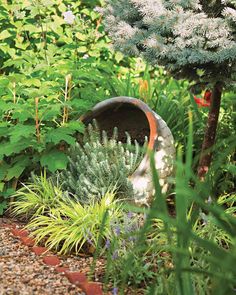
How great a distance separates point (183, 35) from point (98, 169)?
1.07 metres

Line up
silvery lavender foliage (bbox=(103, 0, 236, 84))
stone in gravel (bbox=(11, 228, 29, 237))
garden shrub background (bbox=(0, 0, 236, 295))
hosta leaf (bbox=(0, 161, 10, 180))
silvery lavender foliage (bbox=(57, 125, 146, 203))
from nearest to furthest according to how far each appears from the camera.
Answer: garden shrub background (bbox=(0, 0, 236, 295)), silvery lavender foliage (bbox=(103, 0, 236, 84)), stone in gravel (bbox=(11, 228, 29, 237)), silvery lavender foliage (bbox=(57, 125, 146, 203)), hosta leaf (bbox=(0, 161, 10, 180))

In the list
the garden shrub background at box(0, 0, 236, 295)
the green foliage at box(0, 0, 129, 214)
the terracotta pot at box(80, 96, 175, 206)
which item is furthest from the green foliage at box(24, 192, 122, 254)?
the green foliage at box(0, 0, 129, 214)

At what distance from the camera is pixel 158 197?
7.11 ft

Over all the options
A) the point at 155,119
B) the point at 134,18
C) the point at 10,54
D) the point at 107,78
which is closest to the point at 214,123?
the point at 155,119

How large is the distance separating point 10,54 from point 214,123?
2.34 metres

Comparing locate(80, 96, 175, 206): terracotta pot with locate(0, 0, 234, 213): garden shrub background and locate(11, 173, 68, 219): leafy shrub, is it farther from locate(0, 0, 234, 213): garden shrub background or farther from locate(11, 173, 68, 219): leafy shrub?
Answer: locate(11, 173, 68, 219): leafy shrub

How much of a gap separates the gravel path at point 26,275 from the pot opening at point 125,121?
135 centimetres

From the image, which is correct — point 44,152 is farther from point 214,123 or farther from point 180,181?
point 180,181

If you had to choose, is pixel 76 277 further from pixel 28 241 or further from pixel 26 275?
pixel 28 241

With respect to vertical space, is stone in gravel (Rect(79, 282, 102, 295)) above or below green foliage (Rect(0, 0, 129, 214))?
below

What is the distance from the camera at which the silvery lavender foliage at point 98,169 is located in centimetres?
440

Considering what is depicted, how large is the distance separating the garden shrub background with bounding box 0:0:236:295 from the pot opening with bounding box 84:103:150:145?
0.56 feet

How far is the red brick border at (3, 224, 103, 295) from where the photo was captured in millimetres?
3404

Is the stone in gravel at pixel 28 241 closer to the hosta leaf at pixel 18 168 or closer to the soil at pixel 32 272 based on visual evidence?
the soil at pixel 32 272
